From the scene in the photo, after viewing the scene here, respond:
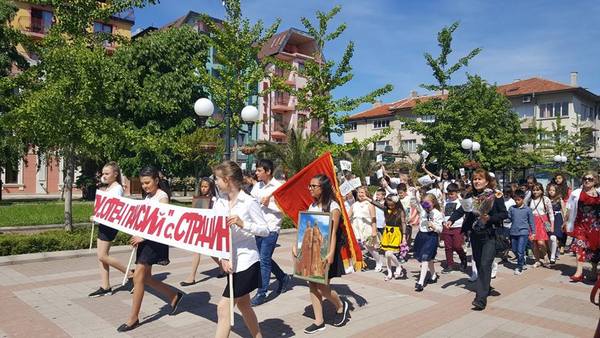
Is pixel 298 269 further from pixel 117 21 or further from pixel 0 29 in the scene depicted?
pixel 117 21

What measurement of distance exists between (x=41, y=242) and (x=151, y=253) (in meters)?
5.82

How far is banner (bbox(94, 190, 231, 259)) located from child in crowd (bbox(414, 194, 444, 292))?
4.26 meters

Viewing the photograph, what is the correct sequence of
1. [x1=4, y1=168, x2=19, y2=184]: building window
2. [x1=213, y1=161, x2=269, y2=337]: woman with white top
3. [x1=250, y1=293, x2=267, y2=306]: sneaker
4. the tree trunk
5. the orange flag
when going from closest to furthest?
[x1=213, y1=161, x2=269, y2=337]: woman with white top → the orange flag → [x1=250, y1=293, x2=267, y2=306]: sneaker → the tree trunk → [x1=4, y1=168, x2=19, y2=184]: building window

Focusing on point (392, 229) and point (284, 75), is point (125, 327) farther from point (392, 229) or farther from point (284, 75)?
point (284, 75)

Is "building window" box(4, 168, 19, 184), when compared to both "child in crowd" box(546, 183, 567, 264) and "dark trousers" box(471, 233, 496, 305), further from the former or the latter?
"dark trousers" box(471, 233, 496, 305)

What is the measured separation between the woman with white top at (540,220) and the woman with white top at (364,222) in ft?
11.8

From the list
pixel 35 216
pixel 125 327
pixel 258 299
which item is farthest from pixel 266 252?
pixel 35 216

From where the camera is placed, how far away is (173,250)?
11594mm

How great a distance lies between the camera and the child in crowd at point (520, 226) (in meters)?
9.81

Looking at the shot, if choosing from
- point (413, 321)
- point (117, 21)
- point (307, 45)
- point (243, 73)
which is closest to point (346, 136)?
point (307, 45)

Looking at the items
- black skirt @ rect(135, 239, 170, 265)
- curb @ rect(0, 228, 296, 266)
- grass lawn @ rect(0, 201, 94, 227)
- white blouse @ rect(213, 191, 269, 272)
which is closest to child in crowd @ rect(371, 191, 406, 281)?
black skirt @ rect(135, 239, 170, 265)

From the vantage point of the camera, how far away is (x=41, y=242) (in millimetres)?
10172

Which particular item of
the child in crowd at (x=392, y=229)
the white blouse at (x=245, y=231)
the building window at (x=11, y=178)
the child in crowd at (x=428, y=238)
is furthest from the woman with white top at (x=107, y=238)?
the building window at (x=11, y=178)

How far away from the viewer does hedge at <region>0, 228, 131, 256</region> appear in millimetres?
9766
